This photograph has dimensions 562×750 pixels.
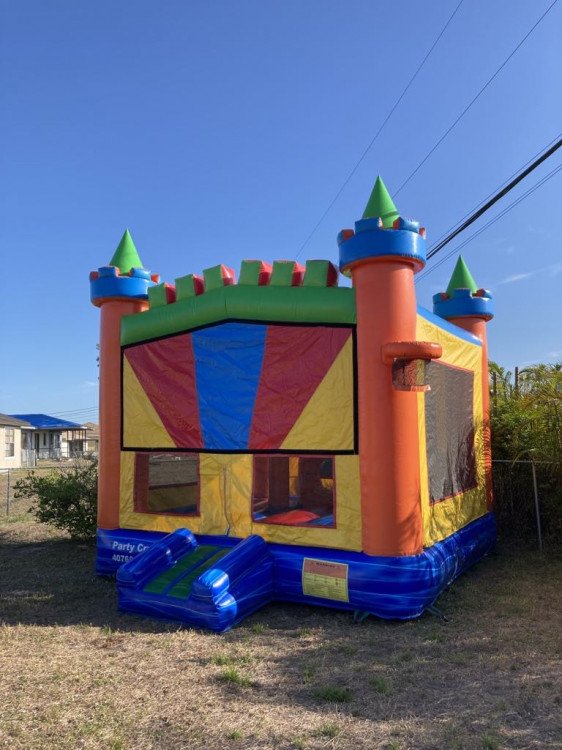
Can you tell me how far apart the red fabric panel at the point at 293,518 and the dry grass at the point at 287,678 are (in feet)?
2.94

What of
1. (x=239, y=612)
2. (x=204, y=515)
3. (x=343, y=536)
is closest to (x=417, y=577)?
(x=343, y=536)

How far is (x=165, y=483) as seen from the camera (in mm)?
8156

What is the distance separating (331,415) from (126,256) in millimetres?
4008

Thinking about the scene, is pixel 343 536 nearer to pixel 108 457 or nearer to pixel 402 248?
pixel 402 248

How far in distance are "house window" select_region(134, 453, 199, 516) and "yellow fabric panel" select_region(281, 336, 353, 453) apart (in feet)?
5.11

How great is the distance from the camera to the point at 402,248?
20.0ft

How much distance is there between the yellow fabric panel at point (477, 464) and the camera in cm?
632

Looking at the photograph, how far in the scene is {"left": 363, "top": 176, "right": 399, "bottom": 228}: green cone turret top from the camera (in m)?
6.39

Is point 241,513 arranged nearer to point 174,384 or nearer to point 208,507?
point 208,507

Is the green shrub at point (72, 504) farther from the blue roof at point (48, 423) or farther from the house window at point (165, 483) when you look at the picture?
the blue roof at point (48, 423)

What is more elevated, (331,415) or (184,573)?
(331,415)

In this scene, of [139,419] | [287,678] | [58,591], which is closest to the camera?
[287,678]

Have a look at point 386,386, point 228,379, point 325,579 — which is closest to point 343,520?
point 325,579

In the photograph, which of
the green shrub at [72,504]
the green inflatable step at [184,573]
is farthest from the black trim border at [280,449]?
the green shrub at [72,504]
